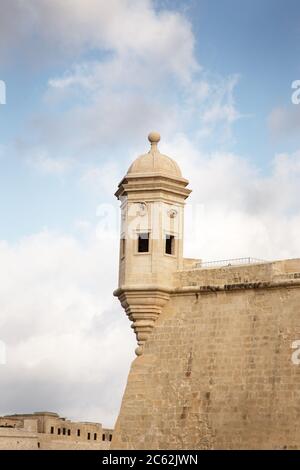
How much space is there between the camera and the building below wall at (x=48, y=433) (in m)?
42.8

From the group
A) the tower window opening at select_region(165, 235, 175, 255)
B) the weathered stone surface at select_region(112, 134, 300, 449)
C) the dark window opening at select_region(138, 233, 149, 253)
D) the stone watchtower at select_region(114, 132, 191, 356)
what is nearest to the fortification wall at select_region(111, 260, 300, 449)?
the weathered stone surface at select_region(112, 134, 300, 449)

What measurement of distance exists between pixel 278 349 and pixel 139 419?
348 cm

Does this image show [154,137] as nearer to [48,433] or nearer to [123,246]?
[123,246]

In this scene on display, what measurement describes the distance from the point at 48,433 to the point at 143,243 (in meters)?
26.6

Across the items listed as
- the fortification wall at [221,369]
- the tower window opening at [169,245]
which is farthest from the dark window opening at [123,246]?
the fortification wall at [221,369]

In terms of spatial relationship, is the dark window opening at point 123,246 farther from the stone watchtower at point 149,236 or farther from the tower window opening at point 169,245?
the tower window opening at point 169,245

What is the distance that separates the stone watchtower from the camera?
20953 millimetres

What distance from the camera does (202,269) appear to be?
68.2 feet

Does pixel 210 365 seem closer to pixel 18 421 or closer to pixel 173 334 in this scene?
pixel 173 334

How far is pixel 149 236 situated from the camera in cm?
2144

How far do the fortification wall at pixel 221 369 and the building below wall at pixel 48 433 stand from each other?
2274 centimetres

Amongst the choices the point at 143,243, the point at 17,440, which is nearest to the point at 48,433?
the point at 17,440

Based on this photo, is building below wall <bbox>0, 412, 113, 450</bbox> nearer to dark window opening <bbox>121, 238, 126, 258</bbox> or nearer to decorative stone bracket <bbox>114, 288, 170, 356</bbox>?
dark window opening <bbox>121, 238, 126, 258</bbox>

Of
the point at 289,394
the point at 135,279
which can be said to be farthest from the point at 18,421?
the point at 289,394
